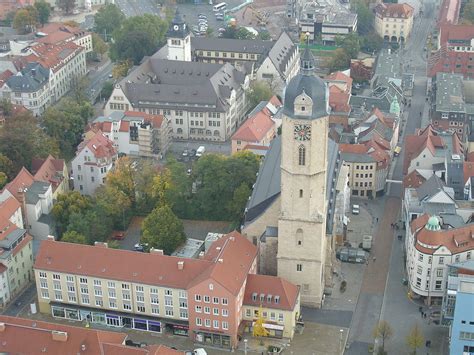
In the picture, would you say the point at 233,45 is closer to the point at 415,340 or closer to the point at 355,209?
the point at 355,209

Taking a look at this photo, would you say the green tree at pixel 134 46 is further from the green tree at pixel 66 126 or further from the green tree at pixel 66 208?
the green tree at pixel 66 208

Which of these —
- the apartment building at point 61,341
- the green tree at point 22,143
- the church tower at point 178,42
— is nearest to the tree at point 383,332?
the apartment building at point 61,341

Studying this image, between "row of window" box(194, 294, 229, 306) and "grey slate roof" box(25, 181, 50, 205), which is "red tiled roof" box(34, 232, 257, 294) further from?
"grey slate roof" box(25, 181, 50, 205)

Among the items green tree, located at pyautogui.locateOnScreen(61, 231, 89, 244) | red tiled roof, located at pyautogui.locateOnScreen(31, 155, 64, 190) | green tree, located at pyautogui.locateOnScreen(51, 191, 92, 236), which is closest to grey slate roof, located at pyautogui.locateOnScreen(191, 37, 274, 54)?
red tiled roof, located at pyautogui.locateOnScreen(31, 155, 64, 190)

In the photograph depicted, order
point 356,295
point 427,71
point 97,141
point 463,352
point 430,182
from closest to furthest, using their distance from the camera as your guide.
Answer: point 463,352, point 356,295, point 430,182, point 97,141, point 427,71

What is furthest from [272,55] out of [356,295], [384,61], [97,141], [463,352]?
[463,352]

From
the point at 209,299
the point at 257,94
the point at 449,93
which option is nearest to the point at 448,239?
the point at 209,299

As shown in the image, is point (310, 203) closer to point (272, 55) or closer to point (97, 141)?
point (97, 141)
